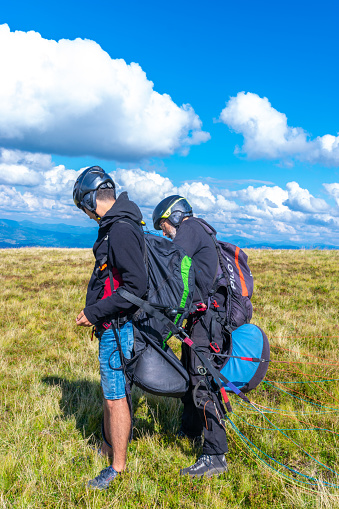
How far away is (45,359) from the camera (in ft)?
21.2

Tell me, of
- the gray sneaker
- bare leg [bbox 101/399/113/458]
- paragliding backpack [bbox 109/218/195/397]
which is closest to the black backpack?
paragliding backpack [bbox 109/218/195/397]

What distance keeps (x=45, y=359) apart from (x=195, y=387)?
4.13m

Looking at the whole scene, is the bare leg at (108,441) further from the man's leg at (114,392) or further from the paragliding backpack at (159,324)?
the paragliding backpack at (159,324)

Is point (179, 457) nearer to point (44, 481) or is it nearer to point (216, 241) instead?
point (44, 481)

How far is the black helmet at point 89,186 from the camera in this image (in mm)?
3270

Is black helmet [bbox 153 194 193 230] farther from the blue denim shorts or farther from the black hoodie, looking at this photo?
the blue denim shorts

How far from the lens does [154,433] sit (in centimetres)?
425

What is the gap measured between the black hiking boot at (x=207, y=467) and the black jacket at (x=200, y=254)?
5.51ft

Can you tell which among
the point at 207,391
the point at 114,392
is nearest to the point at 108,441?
the point at 114,392

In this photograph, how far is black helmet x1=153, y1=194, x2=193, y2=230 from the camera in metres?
4.09

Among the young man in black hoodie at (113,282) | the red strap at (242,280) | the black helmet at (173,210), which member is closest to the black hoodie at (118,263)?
the young man in black hoodie at (113,282)

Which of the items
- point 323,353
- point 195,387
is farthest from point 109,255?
point 323,353

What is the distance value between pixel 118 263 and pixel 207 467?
2.42m

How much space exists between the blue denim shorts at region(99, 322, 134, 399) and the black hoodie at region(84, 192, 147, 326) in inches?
6.9
